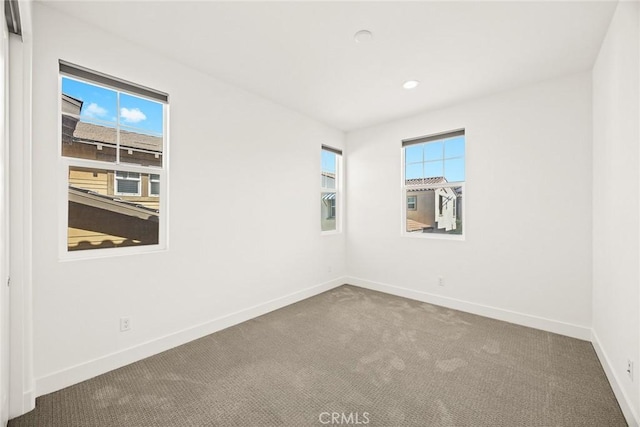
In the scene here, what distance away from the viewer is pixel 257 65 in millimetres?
2703

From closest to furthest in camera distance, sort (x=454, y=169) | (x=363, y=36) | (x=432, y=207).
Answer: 1. (x=363, y=36)
2. (x=454, y=169)
3. (x=432, y=207)

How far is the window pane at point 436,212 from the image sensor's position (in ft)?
12.2

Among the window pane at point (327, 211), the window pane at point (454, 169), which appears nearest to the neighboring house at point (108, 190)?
the window pane at point (327, 211)

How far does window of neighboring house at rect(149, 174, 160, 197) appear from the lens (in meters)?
2.56

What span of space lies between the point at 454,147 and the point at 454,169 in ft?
0.94

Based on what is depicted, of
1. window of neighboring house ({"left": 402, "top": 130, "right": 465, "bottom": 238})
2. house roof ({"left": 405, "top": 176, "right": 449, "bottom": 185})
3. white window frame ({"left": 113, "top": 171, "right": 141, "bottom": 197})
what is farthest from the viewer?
house roof ({"left": 405, "top": 176, "right": 449, "bottom": 185})

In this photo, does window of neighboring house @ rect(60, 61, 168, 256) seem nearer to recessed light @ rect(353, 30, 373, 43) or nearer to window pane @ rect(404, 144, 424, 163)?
recessed light @ rect(353, 30, 373, 43)

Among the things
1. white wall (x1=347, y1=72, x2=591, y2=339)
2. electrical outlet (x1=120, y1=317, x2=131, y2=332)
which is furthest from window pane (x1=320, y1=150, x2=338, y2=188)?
electrical outlet (x1=120, y1=317, x2=131, y2=332)

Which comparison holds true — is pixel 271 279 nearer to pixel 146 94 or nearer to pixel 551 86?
pixel 146 94

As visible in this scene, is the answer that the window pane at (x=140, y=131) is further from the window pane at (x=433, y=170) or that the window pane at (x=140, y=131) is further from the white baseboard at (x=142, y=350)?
the window pane at (x=433, y=170)

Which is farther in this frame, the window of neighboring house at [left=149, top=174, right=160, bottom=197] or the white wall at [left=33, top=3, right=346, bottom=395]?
the window of neighboring house at [left=149, top=174, right=160, bottom=197]

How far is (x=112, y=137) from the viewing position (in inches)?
92.0

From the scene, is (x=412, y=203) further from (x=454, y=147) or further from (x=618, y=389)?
(x=618, y=389)

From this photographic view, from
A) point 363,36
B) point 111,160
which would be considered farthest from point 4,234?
point 363,36
